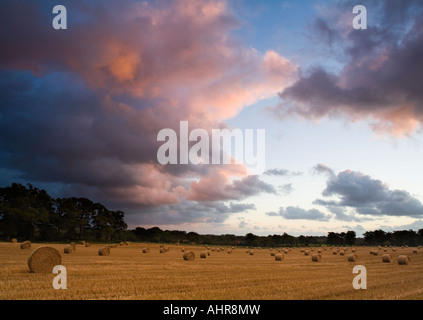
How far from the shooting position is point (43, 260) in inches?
765

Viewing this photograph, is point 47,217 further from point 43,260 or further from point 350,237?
point 350,237

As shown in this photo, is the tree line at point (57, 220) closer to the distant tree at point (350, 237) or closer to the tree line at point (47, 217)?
the tree line at point (47, 217)

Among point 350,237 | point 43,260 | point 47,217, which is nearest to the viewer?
point 43,260

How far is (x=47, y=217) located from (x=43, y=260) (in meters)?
72.3

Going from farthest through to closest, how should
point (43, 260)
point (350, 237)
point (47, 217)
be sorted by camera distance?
point (350, 237)
point (47, 217)
point (43, 260)

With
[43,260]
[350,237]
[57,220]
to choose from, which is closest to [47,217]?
[57,220]

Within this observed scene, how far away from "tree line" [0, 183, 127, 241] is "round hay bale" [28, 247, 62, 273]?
64.8 m

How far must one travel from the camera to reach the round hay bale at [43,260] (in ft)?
61.8

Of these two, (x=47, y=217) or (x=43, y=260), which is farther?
(x=47, y=217)

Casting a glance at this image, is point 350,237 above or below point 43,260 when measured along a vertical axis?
below

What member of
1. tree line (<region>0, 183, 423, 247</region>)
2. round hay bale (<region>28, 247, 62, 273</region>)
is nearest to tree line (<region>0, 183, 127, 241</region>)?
tree line (<region>0, 183, 423, 247</region>)

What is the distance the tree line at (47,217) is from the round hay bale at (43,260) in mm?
64778
